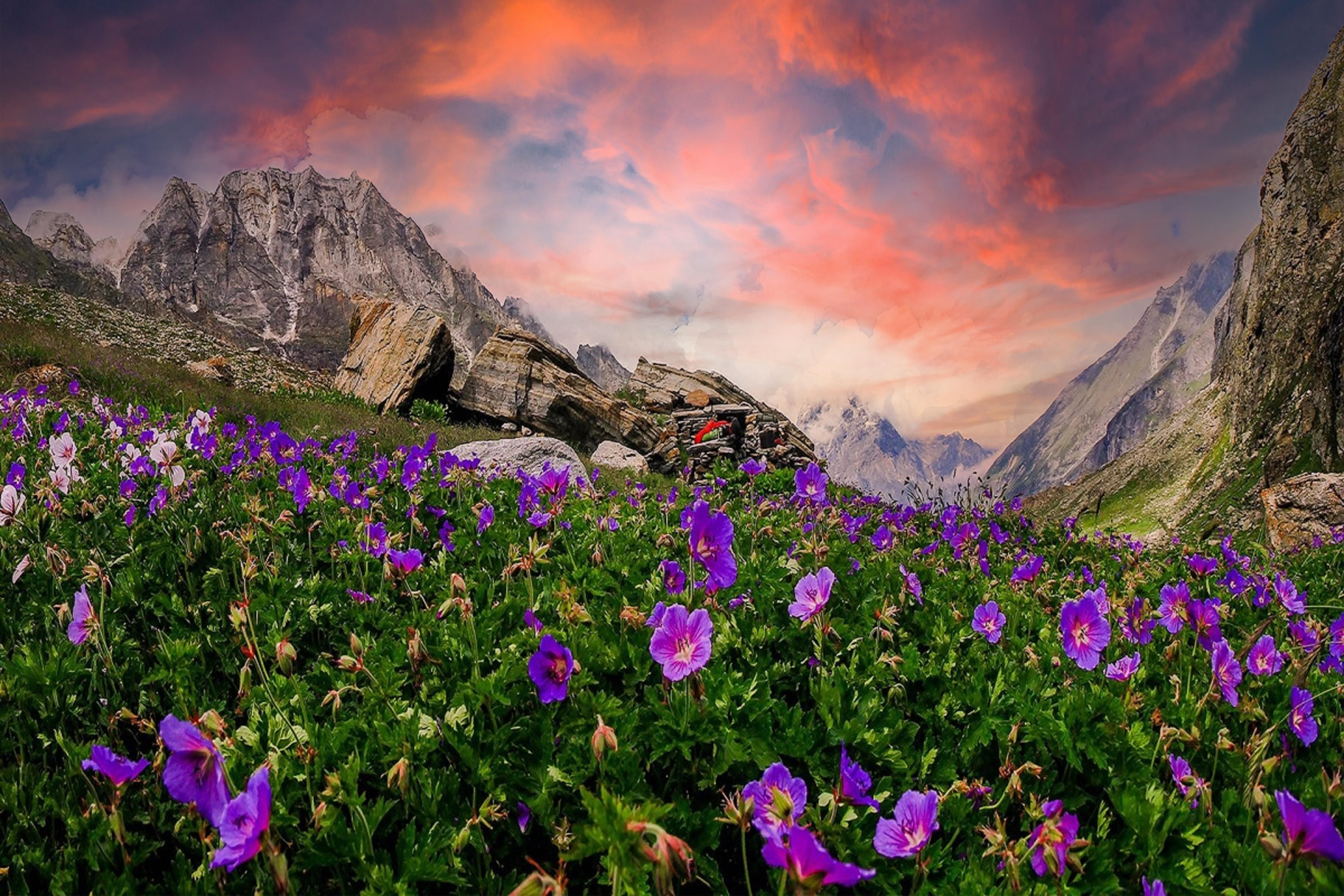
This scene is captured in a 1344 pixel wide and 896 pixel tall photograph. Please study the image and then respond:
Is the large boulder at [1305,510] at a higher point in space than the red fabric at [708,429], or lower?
lower

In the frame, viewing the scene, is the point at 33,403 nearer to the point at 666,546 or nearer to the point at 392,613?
the point at 392,613

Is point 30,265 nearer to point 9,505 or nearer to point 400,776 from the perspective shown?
point 9,505

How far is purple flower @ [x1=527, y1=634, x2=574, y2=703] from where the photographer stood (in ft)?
6.15

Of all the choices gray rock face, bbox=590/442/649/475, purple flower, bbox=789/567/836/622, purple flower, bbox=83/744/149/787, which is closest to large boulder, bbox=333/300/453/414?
gray rock face, bbox=590/442/649/475

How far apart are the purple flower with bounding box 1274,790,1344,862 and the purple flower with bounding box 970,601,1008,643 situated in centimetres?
165

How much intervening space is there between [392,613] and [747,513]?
3.08 meters

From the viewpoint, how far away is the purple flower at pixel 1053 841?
4.88ft

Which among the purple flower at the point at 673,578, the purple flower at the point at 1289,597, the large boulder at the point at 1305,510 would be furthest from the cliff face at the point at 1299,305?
the purple flower at the point at 673,578

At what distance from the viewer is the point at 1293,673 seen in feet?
8.48

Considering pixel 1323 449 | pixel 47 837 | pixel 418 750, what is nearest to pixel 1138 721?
pixel 418 750

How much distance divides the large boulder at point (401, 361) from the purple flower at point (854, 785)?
17.2 metres

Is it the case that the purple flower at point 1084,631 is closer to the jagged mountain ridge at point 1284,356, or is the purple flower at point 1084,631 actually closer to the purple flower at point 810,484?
the purple flower at point 810,484

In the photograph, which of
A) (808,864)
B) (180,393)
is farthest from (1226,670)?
(180,393)

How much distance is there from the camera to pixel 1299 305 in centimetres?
1552
